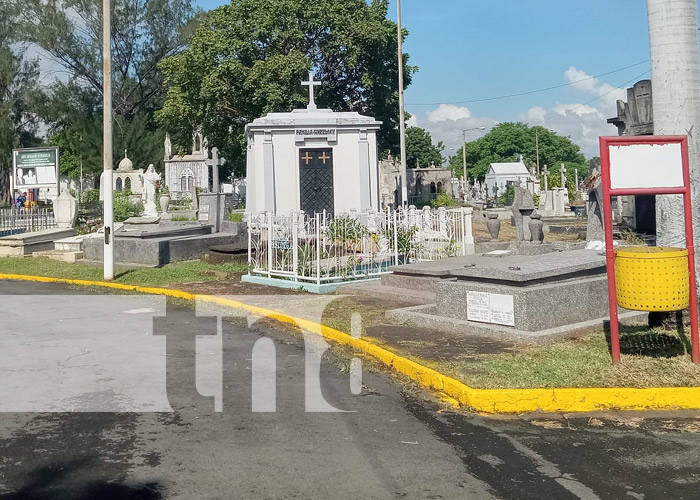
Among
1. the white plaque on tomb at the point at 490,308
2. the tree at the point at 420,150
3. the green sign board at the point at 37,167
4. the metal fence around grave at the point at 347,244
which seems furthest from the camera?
the tree at the point at 420,150

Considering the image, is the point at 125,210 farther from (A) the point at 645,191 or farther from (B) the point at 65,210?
(A) the point at 645,191

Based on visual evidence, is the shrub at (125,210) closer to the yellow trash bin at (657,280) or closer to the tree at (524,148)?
the yellow trash bin at (657,280)

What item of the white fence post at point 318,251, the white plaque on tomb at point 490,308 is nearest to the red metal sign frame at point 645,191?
the white plaque on tomb at point 490,308

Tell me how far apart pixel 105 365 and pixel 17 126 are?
62622mm

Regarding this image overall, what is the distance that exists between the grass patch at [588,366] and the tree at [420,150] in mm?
87573

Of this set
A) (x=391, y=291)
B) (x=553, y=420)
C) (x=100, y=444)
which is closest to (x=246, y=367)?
(x=100, y=444)

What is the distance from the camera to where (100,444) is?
17.5 ft

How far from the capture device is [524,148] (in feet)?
397

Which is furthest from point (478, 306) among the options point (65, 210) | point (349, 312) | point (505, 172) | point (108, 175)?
point (505, 172)

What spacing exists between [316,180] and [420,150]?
7906 cm

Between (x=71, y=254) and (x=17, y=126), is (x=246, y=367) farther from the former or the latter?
(x=17, y=126)

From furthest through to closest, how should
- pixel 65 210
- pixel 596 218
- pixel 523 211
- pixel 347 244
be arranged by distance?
pixel 65 210 < pixel 523 211 < pixel 596 218 < pixel 347 244

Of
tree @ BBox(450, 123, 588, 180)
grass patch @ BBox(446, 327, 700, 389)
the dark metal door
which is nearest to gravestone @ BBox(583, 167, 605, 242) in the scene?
grass patch @ BBox(446, 327, 700, 389)

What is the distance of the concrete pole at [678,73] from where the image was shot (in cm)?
822
